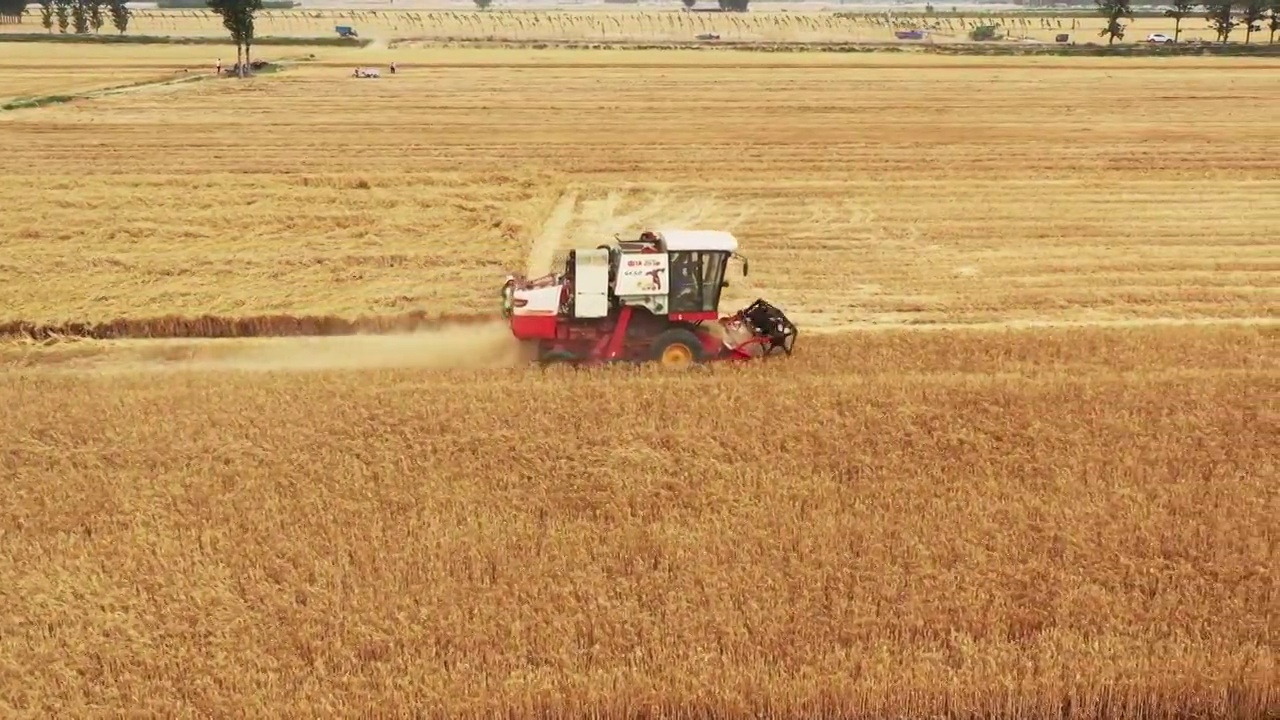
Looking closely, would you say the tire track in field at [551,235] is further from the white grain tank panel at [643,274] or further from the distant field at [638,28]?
the distant field at [638,28]

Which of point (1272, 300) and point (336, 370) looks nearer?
point (336, 370)

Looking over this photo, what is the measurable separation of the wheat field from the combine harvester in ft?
2.23

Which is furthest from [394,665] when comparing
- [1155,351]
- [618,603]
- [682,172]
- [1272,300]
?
[682,172]

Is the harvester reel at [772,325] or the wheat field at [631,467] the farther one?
the harvester reel at [772,325]

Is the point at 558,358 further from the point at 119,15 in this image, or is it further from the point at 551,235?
the point at 119,15

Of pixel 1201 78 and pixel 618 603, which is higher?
pixel 1201 78

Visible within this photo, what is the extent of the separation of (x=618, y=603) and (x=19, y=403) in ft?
29.9

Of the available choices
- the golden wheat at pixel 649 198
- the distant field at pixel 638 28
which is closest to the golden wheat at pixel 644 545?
the golden wheat at pixel 649 198

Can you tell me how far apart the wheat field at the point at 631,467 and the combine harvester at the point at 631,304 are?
2.23 feet

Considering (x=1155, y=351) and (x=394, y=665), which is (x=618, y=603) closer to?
(x=394, y=665)

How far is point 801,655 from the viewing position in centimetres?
780

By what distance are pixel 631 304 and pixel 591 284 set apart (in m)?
0.65

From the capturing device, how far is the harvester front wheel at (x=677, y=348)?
46.6 ft

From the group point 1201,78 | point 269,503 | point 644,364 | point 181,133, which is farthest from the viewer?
point 1201,78
